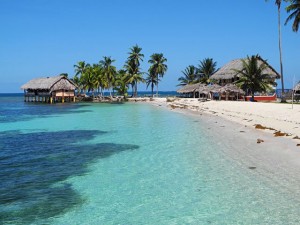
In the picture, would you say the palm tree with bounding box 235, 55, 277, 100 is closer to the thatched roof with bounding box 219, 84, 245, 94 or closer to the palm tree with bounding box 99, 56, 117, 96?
the thatched roof with bounding box 219, 84, 245, 94

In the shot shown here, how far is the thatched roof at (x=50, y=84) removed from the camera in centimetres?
6221

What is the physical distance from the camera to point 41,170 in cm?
1048

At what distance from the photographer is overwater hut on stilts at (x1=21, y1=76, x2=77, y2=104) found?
62.6 m

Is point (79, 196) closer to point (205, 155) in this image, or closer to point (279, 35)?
point (205, 155)

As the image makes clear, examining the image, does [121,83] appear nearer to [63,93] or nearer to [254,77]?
[63,93]

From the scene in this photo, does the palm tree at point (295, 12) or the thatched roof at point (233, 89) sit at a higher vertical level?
the palm tree at point (295, 12)

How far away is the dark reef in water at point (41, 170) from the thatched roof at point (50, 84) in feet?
148

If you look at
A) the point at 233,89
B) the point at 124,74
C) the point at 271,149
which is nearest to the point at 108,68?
the point at 124,74

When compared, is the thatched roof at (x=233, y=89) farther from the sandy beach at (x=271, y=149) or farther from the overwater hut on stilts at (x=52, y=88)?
the overwater hut on stilts at (x=52, y=88)

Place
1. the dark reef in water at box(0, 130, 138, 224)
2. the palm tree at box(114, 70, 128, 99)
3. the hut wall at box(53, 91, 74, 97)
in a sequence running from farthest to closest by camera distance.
Result: the palm tree at box(114, 70, 128, 99), the hut wall at box(53, 91, 74, 97), the dark reef in water at box(0, 130, 138, 224)

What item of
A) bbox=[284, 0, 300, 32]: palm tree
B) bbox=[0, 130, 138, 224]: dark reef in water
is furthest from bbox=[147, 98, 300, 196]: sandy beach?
bbox=[284, 0, 300, 32]: palm tree

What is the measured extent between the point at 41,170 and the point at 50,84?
5427 cm

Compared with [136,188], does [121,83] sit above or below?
above

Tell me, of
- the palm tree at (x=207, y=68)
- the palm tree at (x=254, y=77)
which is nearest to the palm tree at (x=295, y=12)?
the palm tree at (x=254, y=77)
